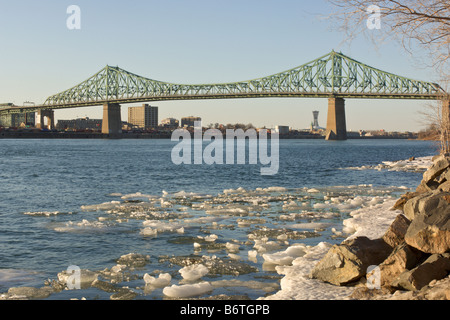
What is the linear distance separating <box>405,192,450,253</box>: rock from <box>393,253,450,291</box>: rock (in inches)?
9.3

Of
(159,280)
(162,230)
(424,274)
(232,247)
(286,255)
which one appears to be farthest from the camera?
(162,230)

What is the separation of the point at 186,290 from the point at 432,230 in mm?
3365

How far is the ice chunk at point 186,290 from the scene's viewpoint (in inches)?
264

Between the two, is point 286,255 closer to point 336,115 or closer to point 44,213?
point 44,213

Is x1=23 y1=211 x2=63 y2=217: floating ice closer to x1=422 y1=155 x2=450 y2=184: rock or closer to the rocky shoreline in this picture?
the rocky shoreline

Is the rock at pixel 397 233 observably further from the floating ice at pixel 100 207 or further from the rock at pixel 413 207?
the floating ice at pixel 100 207

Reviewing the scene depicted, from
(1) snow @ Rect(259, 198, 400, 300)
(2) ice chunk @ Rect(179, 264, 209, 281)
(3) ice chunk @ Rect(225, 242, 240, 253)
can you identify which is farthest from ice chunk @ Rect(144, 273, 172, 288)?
(3) ice chunk @ Rect(225, 242, 240, 253)

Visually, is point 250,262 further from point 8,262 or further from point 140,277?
point 8,262

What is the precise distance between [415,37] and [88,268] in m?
6.11

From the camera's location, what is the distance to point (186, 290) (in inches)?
267

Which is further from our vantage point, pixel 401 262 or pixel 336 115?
pixel 336 115

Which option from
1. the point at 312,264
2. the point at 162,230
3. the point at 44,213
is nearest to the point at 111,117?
the point at 44,213

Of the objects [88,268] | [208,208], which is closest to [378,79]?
[208,208]
